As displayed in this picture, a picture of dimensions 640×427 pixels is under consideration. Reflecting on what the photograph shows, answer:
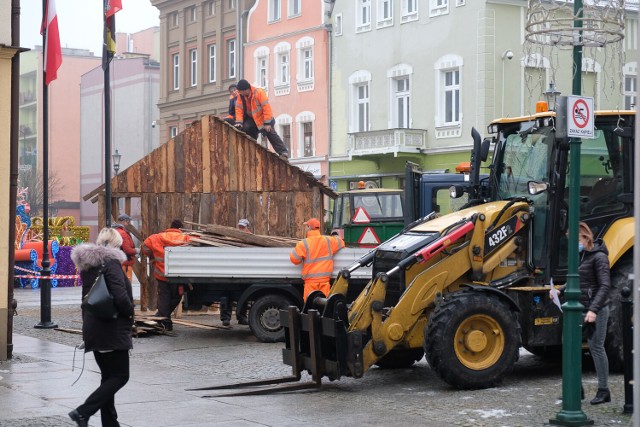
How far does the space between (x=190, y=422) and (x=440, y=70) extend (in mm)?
33873

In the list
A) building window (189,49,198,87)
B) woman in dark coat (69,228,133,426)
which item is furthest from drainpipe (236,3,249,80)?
woman in dark coat (69,228,133,426)

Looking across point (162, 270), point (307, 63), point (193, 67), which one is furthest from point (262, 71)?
point (162, 270)

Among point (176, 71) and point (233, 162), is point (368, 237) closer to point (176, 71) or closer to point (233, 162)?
point (233, 162)

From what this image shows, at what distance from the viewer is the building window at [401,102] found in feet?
148

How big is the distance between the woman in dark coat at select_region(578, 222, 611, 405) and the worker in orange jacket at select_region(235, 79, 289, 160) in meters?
11.7

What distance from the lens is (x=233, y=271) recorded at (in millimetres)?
17047

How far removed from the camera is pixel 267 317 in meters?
17.0

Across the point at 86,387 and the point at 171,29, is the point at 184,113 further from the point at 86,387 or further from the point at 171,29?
the point at 86,387

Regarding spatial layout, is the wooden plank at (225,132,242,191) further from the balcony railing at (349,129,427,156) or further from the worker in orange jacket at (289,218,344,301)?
the balcony railing at (349,129,427,156)

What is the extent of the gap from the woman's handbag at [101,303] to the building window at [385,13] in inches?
1455

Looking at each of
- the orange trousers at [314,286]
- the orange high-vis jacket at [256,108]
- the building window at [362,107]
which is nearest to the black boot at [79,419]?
the orange trousers at [314,286]

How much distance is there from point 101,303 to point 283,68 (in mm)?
43322

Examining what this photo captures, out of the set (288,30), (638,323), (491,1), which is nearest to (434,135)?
(491,1)

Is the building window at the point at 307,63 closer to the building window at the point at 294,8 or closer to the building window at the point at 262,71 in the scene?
the building window at the point at 294,8
